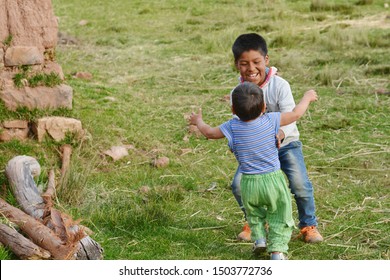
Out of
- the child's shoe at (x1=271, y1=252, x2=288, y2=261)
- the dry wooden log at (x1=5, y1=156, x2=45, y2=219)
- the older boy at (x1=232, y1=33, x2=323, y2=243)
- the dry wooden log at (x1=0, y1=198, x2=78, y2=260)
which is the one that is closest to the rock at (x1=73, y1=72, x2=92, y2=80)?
the dry wooden log at (x1=5, y1=156, x2=45, y2=219)

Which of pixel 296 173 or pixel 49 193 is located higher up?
pixel 296 173

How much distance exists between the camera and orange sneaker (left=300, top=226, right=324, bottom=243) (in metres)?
5.00

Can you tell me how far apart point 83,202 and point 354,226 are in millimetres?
2031

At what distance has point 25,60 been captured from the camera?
653 centimetres

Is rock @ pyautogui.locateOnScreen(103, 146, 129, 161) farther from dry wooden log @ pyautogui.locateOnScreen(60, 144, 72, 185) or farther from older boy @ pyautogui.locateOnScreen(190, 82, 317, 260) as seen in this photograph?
older boy @ pyautogui.locateOnScreen(190, 82, 317, 260)

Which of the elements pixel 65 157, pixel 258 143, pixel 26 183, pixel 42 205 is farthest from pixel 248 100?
pixel 65 157

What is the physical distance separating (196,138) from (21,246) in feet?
10.8

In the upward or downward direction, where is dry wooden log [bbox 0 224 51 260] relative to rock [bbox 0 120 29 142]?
downward

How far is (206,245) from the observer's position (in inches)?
198

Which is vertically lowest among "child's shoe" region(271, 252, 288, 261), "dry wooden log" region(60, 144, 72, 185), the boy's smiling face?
"child's shoe" region(271, 252, 288, 261)

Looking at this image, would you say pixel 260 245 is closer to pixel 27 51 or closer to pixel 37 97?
pixel 37 97

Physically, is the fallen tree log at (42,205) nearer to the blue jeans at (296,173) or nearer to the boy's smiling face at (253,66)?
the blue jeans at (296,173)
